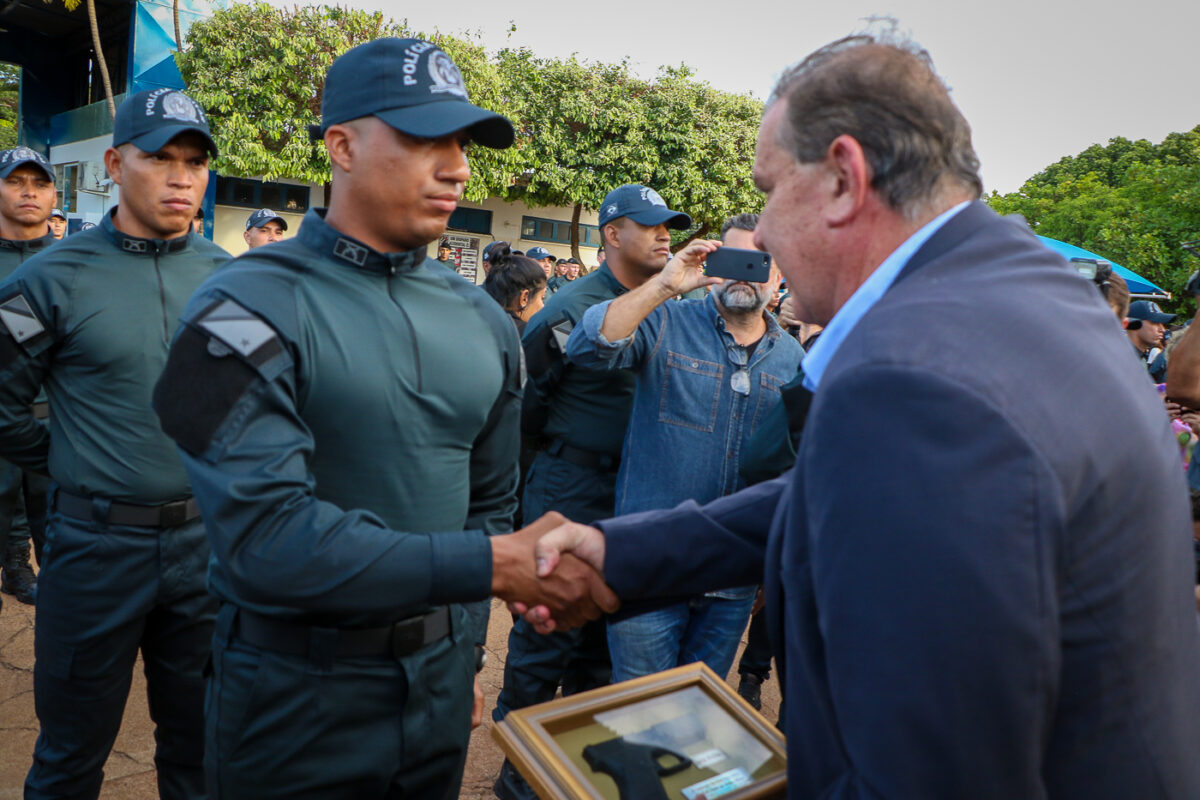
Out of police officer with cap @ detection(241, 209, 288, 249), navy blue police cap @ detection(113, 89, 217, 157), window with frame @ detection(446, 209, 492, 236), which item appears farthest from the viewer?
window with frame @ detection(446, 209, 492, 236)

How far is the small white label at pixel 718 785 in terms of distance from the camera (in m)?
1.31

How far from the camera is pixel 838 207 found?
4.09ft

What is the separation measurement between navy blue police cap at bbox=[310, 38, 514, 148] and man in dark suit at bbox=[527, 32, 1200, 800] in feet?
2.89

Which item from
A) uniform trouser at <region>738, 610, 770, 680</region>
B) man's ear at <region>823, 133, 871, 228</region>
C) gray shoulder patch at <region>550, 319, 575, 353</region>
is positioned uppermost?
man's ear at <region>823, 133, 871, 228</region>

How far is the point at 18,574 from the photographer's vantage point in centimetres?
503

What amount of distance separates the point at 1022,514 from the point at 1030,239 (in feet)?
1.64

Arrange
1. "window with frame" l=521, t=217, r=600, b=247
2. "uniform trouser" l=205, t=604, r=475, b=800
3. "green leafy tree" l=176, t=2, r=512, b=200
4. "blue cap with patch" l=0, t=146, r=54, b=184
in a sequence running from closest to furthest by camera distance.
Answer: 1. "uniform trouser" l=205, t=604, r=475, b=800
2. "blue cap with patch" l=0, t=146, r=54, b=184
3. "green leafy tree" l=176, t=2, r=512, b=200
4. "window with frame" l=521, t=217, r=600, b=247

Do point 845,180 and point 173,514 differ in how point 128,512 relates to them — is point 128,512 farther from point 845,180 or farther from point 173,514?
point 845,180

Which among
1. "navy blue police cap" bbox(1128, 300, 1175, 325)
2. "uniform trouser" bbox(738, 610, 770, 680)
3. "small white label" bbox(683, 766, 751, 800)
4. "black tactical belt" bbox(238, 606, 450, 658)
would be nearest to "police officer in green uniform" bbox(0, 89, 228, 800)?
"black tactical belt" bbox(238, 606, 450, 658)

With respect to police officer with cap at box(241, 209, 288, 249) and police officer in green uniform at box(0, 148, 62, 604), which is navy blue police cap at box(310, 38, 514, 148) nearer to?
police officer in green uniform at box(0, 148, 62, 604)

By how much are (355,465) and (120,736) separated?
8.77ft

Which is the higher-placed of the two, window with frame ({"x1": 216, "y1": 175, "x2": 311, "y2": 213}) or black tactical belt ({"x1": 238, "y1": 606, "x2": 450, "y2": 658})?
black tactical belt ({"x1": 238, "y1": 606, "x2": 450, "y2": 658})

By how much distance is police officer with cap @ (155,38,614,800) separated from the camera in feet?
5.13

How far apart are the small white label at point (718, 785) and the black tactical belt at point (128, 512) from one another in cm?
206
